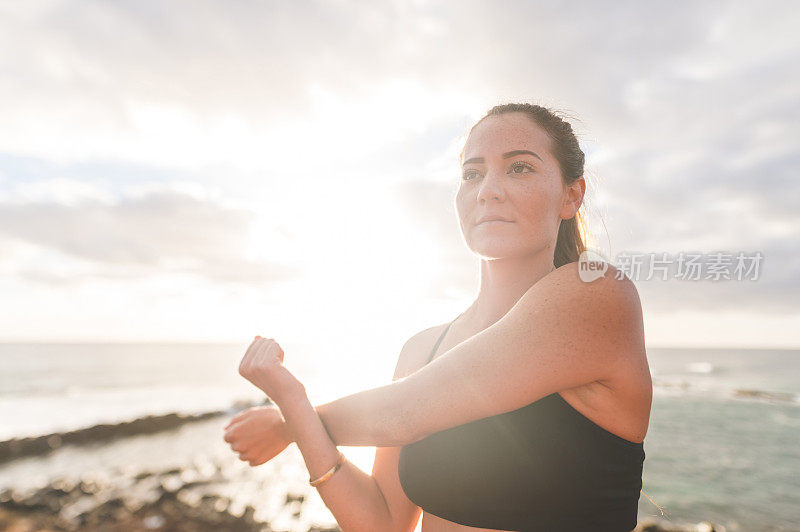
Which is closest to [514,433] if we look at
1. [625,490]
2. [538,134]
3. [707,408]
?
[625,490]

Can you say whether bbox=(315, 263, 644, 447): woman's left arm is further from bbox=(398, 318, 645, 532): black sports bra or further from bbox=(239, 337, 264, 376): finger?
bbox=(239, 337, 264, 376): finger

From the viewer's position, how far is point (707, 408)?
33.4m

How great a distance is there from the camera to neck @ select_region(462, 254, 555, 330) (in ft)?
7.30

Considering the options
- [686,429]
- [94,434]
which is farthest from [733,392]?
[94,434]

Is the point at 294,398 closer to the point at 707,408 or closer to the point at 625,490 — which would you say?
the point at 625,490

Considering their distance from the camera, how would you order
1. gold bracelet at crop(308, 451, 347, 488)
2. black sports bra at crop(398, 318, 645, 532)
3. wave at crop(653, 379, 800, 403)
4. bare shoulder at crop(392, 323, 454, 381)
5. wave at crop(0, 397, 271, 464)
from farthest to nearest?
wave at crop(653, 379, 800, 403) < wave at crop(0, 397, 271, 464) < bare shoulder at crop(392, 323, 454, 381) < gold bracelet at crop(308, 451, 347, 488) < black sports bra at crop(398, 318, 645, 532)

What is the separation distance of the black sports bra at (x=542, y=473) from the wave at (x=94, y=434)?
22443 mm

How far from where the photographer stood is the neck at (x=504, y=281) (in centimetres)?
222

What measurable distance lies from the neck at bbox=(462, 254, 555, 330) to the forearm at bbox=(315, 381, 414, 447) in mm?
727

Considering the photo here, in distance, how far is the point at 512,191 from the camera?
2043mm

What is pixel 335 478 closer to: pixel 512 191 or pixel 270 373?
pixel 270 373

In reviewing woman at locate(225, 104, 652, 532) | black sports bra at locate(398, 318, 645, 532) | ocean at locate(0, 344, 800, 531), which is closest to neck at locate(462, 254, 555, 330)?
woman at locate(225, 104, 652, 532)

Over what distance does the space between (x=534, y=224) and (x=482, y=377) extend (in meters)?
0.76

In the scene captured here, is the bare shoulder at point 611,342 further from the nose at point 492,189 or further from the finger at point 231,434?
the finger at point 231,434
